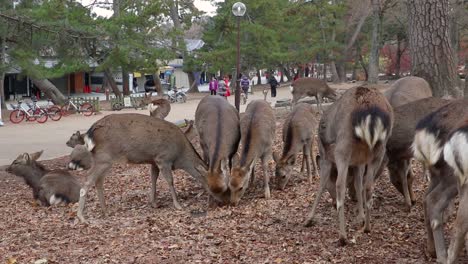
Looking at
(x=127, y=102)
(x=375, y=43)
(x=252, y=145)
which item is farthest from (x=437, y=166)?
(x=375, y=43)

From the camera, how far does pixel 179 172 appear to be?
11516 millimetres

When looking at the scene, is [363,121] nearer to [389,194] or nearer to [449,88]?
[389,194]

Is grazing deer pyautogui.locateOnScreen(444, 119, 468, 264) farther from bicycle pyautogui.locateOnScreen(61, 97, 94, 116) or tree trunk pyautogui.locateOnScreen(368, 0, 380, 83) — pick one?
tree trunk pyautogui.locateOnScreen(368, 0, 380, 83)

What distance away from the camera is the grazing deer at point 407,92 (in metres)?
8.55

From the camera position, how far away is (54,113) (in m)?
27.0

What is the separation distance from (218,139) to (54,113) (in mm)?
20022

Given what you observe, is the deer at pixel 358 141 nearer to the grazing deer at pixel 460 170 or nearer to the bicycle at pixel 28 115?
the grazing deer at pixel 460 170

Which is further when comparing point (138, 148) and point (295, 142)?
point (295, 142)

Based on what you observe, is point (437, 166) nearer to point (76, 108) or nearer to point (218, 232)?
point (218, 232)

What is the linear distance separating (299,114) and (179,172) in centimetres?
279

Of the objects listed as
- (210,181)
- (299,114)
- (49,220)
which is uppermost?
(299,114)

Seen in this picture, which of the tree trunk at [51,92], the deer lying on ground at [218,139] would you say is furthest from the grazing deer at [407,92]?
the tree trunk at [51,92]

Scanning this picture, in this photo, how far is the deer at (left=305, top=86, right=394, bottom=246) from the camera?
5.78 m

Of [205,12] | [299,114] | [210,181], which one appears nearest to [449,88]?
[299,114]
